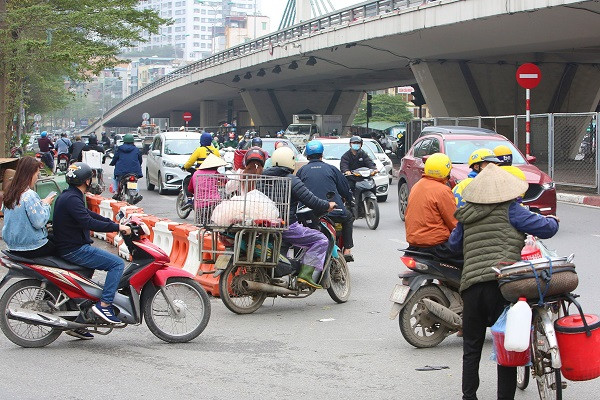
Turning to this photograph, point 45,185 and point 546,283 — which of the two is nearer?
point 546,283

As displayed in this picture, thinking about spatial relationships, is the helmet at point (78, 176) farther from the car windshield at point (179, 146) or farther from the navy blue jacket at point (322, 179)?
the car windshield at point (179, 146)

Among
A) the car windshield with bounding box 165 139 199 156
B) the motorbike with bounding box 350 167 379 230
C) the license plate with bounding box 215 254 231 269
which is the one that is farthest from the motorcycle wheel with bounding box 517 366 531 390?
the car windshield with bounding box 165 139 199 156

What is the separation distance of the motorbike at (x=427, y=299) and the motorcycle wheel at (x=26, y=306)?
9.21ft

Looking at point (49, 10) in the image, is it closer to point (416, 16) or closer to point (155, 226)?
point (155, 226)

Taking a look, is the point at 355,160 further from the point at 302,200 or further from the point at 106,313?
the point at 106,313

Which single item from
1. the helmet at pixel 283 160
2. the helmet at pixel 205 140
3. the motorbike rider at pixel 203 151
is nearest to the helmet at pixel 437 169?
the helmet at pixel 283 160

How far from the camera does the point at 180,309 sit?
313 inches

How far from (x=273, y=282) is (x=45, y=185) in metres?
7.39

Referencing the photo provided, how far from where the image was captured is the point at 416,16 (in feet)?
109

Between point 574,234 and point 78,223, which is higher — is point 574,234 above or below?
below

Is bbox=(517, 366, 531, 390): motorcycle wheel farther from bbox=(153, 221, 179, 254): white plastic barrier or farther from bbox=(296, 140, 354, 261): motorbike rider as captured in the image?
bbox=(153, 221, 179, 254): white plastic barrier

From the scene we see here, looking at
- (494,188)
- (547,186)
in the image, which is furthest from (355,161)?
(494,188)

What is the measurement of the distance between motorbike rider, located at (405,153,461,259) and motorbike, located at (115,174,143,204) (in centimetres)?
1292

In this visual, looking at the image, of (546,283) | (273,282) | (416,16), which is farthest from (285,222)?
(416,16)
